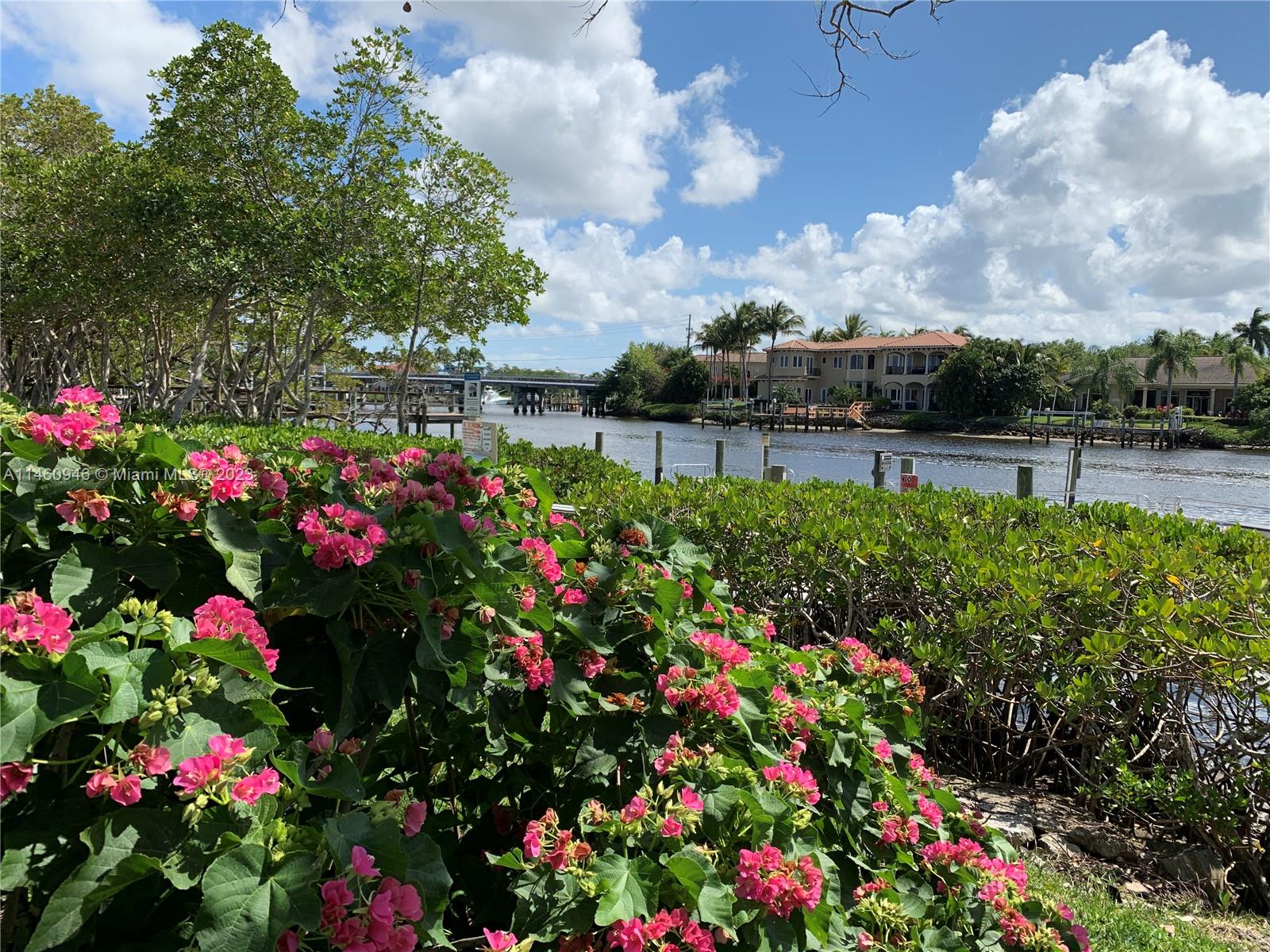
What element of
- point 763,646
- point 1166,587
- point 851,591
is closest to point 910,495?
point 851,591

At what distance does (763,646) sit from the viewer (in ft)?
7.26

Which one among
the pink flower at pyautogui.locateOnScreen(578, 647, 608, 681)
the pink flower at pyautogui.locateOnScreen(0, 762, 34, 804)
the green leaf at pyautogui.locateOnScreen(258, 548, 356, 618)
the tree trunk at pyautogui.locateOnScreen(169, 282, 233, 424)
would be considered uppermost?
the tree trunk at pyautogui.locateOnScreen(169, 282, 233, 424)

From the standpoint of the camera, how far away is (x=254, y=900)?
1.01 m

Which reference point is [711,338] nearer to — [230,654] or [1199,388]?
[1199,388]

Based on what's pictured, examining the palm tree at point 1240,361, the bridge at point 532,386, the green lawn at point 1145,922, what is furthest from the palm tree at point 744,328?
the green lawn at point 1145,922

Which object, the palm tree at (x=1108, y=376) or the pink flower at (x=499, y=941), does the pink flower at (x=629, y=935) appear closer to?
the pink flower at (x=499, y=941)

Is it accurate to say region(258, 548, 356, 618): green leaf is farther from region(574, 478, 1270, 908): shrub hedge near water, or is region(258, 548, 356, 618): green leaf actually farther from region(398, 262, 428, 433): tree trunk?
region(398, 262, 428, 433): tree trunk

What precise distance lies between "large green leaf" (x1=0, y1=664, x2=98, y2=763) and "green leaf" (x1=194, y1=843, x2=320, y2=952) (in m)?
0.27

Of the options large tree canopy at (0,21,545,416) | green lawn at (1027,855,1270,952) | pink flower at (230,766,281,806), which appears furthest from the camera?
large tree canopy at (0,21,545,416)

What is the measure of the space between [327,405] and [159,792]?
3805 centimetres

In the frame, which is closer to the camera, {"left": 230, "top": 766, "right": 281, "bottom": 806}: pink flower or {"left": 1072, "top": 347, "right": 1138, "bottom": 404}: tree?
{"left": 230, "top": 766, "right": 281, "bottom": 806}: pink flower

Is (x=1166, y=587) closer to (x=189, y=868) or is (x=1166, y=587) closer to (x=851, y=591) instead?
(x=851, y=591)

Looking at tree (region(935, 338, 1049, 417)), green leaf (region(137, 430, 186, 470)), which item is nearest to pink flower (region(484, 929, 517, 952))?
green leaf (region(137, 430, 186, 470))

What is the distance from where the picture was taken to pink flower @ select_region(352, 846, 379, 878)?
1.09 metres
